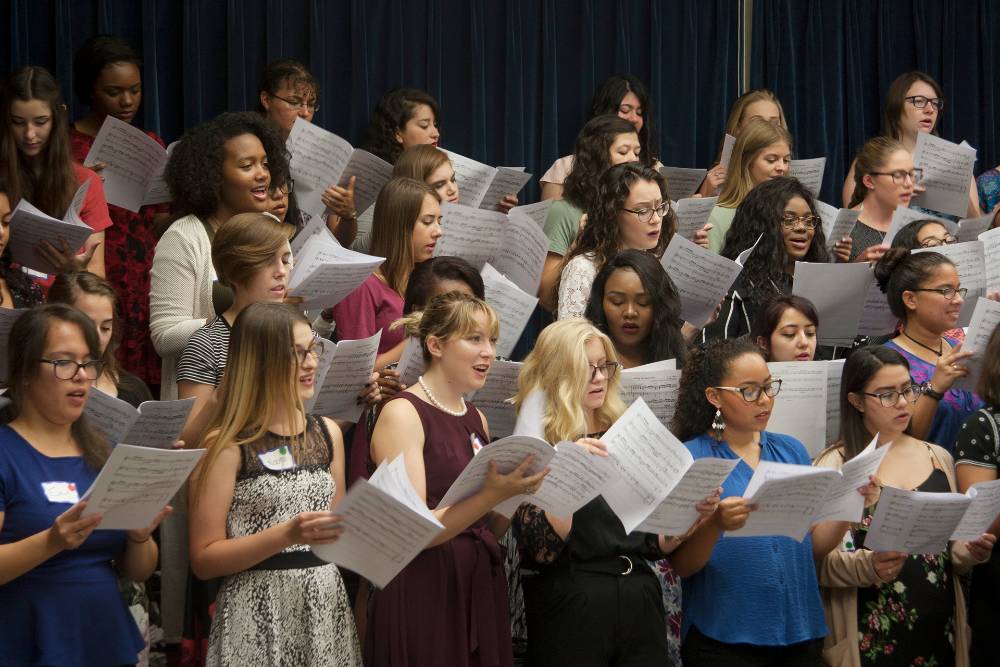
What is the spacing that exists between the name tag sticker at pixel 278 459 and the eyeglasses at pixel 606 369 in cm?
87

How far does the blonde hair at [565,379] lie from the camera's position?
11.5ft

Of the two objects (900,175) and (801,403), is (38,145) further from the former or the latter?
(900,175)

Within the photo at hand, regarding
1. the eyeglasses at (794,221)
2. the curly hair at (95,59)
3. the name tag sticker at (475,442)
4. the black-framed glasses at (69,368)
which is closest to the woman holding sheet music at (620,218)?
the eyeglasses at (794,221)

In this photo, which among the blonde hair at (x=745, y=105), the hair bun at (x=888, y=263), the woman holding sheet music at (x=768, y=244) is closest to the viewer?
the hair bun at (x=888, y=263)

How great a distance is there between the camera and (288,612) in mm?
3098

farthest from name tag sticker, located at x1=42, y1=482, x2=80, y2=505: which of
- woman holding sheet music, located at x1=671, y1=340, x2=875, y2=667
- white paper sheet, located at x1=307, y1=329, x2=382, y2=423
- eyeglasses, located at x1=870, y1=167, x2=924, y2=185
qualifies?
eyeglasses, located at x1=870, y1=167, x2=924, y2=185

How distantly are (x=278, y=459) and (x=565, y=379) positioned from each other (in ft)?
2.68

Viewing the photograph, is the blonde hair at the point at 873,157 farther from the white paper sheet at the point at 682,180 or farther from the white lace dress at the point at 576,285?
the white lace dress at the point at 576,285

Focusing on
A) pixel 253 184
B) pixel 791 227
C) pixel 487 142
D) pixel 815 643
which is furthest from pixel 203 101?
pixel 815 643

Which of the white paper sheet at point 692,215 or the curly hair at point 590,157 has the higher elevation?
the curly hair at point 590,157

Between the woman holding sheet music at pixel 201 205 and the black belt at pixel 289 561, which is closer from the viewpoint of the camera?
the black belt at pixel 289 561

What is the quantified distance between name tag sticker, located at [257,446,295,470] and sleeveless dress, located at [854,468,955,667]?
161 cm

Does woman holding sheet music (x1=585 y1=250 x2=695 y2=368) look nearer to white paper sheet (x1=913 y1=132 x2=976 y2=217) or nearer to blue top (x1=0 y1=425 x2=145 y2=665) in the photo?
blue top (x1=0 y1=425 x2=145 y2=665)

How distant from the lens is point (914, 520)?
3480mm
